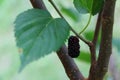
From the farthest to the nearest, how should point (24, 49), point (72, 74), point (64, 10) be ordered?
1. point (64, 10)
2. point (72, 74)
3. point (24, 49)

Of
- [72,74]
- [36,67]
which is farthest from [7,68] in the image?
[72,74]

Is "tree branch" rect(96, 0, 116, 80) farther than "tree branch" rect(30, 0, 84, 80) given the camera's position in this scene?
No

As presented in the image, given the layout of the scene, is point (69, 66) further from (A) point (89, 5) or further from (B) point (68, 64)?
(A) point (89, 5)

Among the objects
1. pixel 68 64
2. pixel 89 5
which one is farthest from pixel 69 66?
pixel 89 5

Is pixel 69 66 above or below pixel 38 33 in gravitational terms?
below

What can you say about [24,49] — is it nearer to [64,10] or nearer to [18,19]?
[18,19]

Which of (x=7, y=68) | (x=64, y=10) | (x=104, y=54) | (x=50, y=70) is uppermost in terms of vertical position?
(x=104, y=54)
